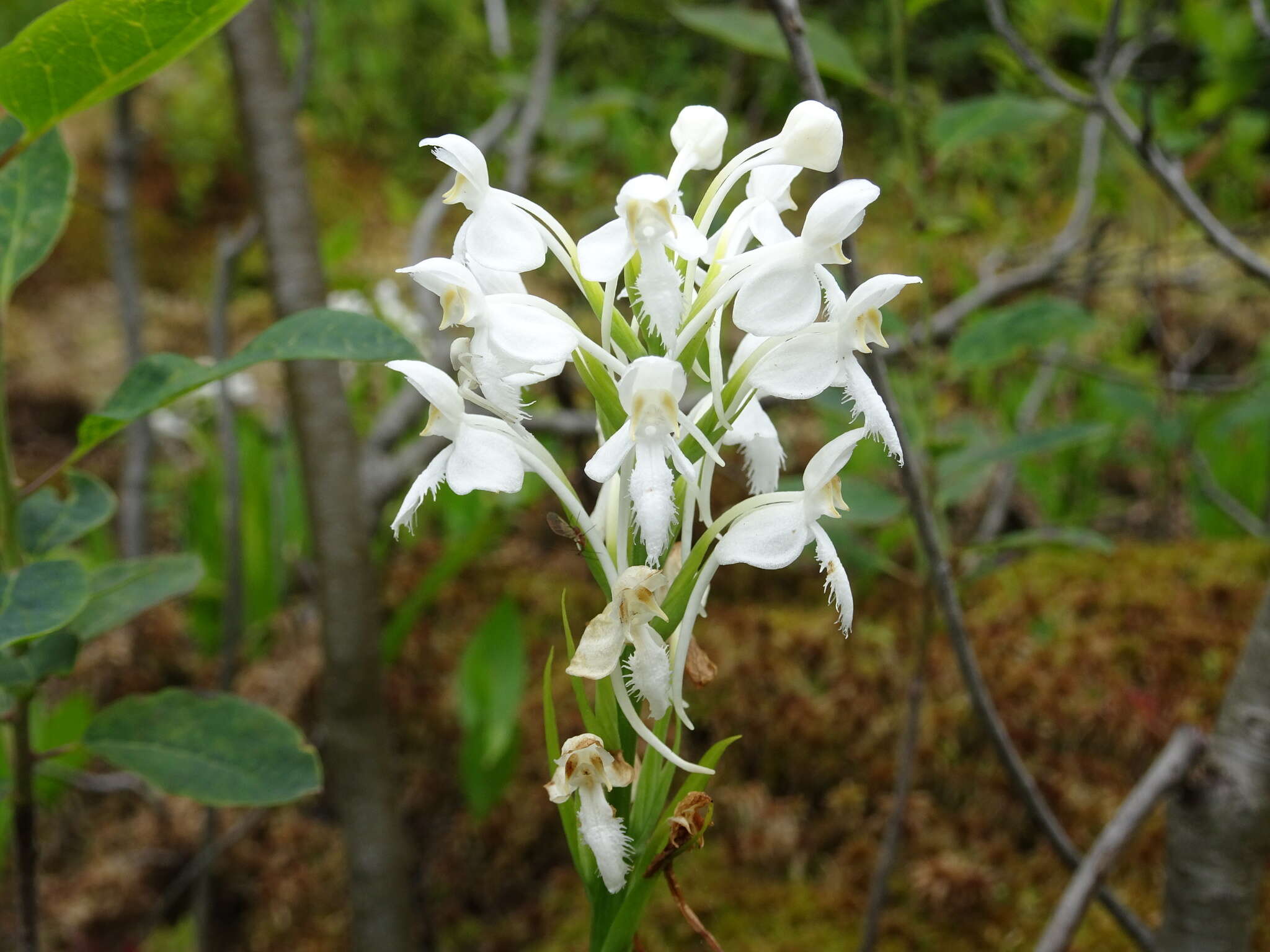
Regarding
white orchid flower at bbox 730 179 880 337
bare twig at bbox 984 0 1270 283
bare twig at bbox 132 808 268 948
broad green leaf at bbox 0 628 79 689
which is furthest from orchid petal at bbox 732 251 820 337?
bare twig at bbox 132 808 268 948

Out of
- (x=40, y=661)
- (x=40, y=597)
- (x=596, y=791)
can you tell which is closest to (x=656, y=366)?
(x=596, y=791)

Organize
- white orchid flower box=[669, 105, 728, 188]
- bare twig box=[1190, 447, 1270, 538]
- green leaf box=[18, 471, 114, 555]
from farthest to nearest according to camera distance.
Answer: bare twig box=[1190, 447, 1270, 538], green leaf box=[18, 471, 114, 555], white orchid flower box=[669, 105, 728, 188]

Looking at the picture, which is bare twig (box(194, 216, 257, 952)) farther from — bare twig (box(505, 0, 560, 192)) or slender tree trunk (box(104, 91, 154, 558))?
bare twig (box(505, 0, 560, 192))

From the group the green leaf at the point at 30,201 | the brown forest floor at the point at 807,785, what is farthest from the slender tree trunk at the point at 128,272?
the green leaf at the point at 30,201

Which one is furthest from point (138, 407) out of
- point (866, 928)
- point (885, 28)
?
point (885, 28)

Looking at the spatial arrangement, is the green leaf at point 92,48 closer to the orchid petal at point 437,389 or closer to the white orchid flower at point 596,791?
the orchid petal at point 437,389

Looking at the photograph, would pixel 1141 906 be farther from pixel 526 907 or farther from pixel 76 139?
pixel 76 139
